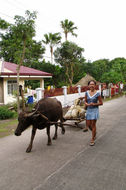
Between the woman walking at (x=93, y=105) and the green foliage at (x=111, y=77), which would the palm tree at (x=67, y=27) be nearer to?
the green foliage at (x=111, y=77)

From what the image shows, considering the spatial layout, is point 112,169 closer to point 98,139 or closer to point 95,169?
point 95,169

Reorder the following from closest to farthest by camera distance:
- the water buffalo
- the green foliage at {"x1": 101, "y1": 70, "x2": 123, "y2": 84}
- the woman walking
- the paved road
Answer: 1. the paved road
2. the water buffalo
3. the woman walking
4. the green foliage at {"x1": 101, "y1": 70, "x2": 123, "y2": 84}

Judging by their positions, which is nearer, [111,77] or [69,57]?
[111,77]

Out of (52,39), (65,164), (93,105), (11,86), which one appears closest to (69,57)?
(52,39)

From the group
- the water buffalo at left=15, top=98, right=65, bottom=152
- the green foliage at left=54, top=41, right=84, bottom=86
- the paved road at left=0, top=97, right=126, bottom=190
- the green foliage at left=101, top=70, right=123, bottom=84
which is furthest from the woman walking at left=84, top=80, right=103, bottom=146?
the green foliage at left=54, top=41, right=84, bottom=86

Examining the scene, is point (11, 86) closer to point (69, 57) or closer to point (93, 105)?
point (93, 105)

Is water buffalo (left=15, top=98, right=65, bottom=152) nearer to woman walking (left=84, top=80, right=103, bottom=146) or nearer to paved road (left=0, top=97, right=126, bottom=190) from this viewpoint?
paved road (left=0, top=97, right=126, bottom=190)

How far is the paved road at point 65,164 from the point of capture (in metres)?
3.38

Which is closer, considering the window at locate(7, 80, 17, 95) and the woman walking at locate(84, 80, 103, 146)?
the woman walking at locate(84, 80, 103, 146)

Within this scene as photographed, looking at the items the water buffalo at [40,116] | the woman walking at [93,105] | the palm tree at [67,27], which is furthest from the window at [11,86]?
the palm tree at [67,27]

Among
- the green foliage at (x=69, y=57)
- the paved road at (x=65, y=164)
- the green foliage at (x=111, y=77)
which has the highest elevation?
the green foliage at (x=69, y=57)

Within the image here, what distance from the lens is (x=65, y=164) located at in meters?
4.18

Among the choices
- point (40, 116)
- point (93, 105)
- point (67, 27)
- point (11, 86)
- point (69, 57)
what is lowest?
point (40, 116)

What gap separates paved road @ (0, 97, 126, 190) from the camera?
338 cm
